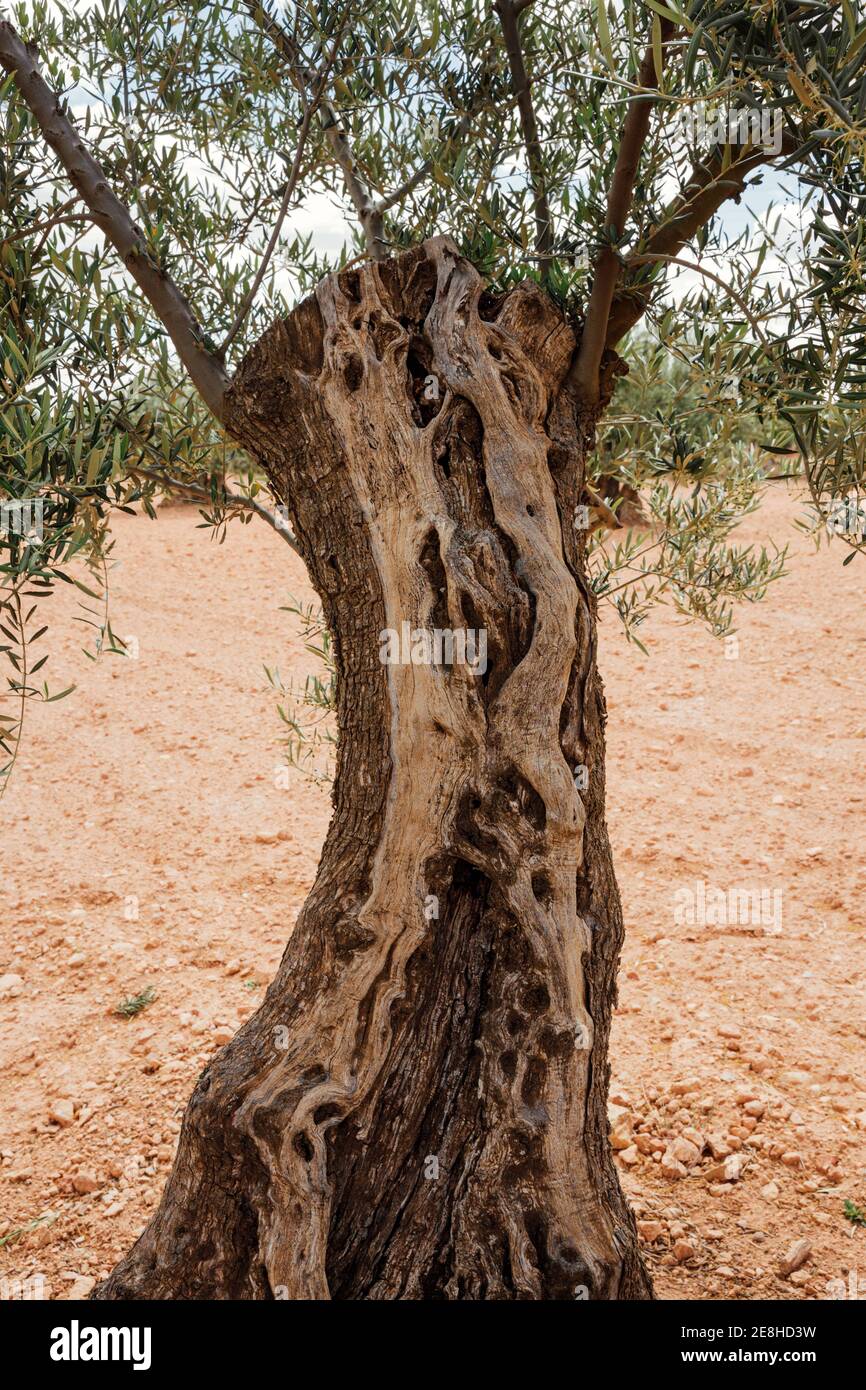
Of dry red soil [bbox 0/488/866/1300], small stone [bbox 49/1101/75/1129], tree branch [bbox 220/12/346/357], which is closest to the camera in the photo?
tree branch [bbox 220/12/346/357]

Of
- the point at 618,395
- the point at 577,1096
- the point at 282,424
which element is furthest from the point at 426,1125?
the point at 618,395

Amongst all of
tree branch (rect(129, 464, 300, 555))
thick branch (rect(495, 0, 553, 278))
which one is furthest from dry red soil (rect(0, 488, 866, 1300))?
thick branch (rect(495, 0, 553, 278))

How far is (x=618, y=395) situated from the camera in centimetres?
694

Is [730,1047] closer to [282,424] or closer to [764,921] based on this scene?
[764,921]

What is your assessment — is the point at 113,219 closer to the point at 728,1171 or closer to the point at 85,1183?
the point at 85,1183

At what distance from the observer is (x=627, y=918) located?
7535 millimetres

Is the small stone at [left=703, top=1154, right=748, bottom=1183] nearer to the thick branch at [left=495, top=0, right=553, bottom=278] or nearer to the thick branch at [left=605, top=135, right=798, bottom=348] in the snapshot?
the thick branch at [left=605, top=135, right=798, bottom=348]

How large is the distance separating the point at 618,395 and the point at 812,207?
3.91m

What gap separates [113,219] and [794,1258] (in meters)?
4.82

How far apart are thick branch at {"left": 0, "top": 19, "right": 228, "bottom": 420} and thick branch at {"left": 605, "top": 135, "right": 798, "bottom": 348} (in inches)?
58.9

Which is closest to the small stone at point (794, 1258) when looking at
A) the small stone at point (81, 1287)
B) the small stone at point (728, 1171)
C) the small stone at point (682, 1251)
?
the small stone at point (682, 1251)

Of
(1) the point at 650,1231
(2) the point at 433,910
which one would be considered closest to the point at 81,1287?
(1) the point at 650,1231

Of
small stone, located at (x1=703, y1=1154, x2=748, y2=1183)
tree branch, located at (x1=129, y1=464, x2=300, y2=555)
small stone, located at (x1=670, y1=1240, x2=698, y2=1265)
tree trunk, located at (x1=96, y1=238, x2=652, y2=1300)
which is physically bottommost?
small stone, located at (x1=670, y1=1240, x2=698, y2=1265)

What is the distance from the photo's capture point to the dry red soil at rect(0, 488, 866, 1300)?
461 centimetres
